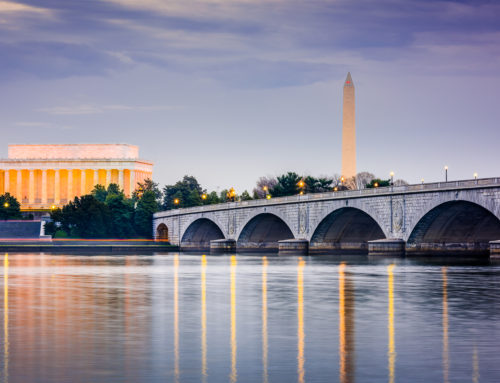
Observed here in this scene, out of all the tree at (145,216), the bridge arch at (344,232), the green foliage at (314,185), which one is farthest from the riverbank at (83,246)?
the bridge arch at (344,232)

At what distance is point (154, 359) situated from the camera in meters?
18.2

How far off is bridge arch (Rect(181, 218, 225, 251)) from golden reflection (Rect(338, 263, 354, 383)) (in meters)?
108

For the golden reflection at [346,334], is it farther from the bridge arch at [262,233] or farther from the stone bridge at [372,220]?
the bridge arch at [262,233]

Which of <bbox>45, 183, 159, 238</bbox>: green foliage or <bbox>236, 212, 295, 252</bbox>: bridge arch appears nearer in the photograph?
<bbox>236, 212, 295, 252</bbox>: bridge arch

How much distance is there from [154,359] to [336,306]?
14001mm

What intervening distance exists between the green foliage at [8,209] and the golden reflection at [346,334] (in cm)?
14850

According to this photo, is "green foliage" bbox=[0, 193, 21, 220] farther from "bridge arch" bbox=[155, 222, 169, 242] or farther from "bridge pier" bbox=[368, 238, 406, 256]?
"bridge pier" bbox=[368, 238, 406, 256]

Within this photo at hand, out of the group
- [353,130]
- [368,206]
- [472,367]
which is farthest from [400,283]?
[353,130]

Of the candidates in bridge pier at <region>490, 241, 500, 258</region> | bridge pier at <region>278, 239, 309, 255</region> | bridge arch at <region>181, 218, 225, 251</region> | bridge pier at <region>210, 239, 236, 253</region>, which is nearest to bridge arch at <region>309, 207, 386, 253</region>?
bridge pier at <region>278, 239, 309, 255</region>

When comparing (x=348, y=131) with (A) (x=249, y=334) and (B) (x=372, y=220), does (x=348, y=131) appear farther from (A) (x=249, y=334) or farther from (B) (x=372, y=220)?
(A) (x=249, y=334)

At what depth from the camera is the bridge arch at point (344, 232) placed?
106000 millimetres

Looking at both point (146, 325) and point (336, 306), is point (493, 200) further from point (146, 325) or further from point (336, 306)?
point (146, 325)

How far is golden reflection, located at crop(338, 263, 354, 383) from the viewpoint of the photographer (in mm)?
16844

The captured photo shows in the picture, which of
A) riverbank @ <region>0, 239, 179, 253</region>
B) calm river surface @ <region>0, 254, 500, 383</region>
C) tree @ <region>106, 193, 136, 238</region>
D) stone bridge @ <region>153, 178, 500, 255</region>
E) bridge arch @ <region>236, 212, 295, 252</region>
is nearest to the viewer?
calm river surface @ <region>0, 254, 500, 383</region>
